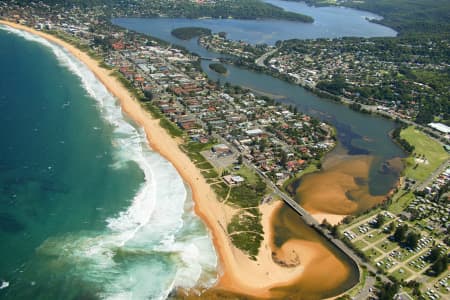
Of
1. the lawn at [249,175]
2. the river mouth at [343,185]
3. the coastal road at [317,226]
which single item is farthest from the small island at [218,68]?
the lawn at [249,175]

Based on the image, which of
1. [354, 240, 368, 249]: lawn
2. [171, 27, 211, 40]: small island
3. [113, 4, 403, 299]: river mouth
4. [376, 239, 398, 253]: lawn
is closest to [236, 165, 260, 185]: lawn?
[113, 4, 403, 299]: river mouth

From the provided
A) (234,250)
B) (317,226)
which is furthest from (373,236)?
(234,250)

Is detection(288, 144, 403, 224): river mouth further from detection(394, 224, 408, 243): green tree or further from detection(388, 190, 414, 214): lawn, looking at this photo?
detection(394, 224, 408, 243): green tree

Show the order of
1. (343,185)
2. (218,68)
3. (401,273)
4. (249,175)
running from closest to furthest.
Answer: (401,273)
(249,175)
(343,185)
(218,68)

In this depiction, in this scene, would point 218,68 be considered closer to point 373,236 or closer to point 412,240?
point 373,236

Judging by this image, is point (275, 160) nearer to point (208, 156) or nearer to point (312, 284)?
point (208, 156)

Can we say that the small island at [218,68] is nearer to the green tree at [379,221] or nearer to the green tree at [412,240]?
the green tree at [379,221]

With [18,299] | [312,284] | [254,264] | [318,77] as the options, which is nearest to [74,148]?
[18,299]
